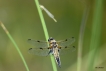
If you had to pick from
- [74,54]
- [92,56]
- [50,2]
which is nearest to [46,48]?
[92,56]

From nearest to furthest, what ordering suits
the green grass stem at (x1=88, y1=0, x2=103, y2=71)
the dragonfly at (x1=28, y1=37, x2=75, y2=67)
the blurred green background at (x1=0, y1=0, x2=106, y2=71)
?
1. the green grass stem at (x1=88, y1=0, x2=103, y2=71)
2. the dragonfly at (x1=28, y1=37, x2=75, y2=67)
3. the blurred green background at (x1=0, y1=0, x2=106, y2=71)

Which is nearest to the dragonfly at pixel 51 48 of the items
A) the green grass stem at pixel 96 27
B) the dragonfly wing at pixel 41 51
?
the dragonfly wing at pixel 41 51

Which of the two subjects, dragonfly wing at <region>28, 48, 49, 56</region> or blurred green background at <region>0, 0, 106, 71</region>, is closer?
dragonfly wing at <region>28, 48, 49, 56</region>

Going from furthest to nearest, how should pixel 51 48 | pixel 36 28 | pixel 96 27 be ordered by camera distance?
1. pixel 36 28
2. pixel 51 48
3. pixel 96 27

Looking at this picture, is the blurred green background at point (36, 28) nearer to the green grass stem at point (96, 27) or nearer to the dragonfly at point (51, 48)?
the dragonfly at point (51, 48)

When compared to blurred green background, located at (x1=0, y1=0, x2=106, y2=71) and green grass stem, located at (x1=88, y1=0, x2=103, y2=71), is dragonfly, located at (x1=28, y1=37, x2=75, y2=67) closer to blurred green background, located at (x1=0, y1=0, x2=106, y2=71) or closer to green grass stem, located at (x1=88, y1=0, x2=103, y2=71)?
green grass stem, located at (x1=88, y1=0, x2=103, y2=71)

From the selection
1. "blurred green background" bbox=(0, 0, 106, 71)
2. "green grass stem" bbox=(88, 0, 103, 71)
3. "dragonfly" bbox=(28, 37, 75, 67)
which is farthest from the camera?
"blurred green background" bbox=(0, 0, 106, 71)

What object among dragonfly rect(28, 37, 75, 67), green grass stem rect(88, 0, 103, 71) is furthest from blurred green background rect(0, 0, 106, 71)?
green grass stem rect(88, 0, 103, 71)

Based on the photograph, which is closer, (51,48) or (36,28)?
(51,48)

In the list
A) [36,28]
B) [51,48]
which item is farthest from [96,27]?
[36,28]

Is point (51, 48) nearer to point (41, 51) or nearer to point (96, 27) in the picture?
point (41, 51)
